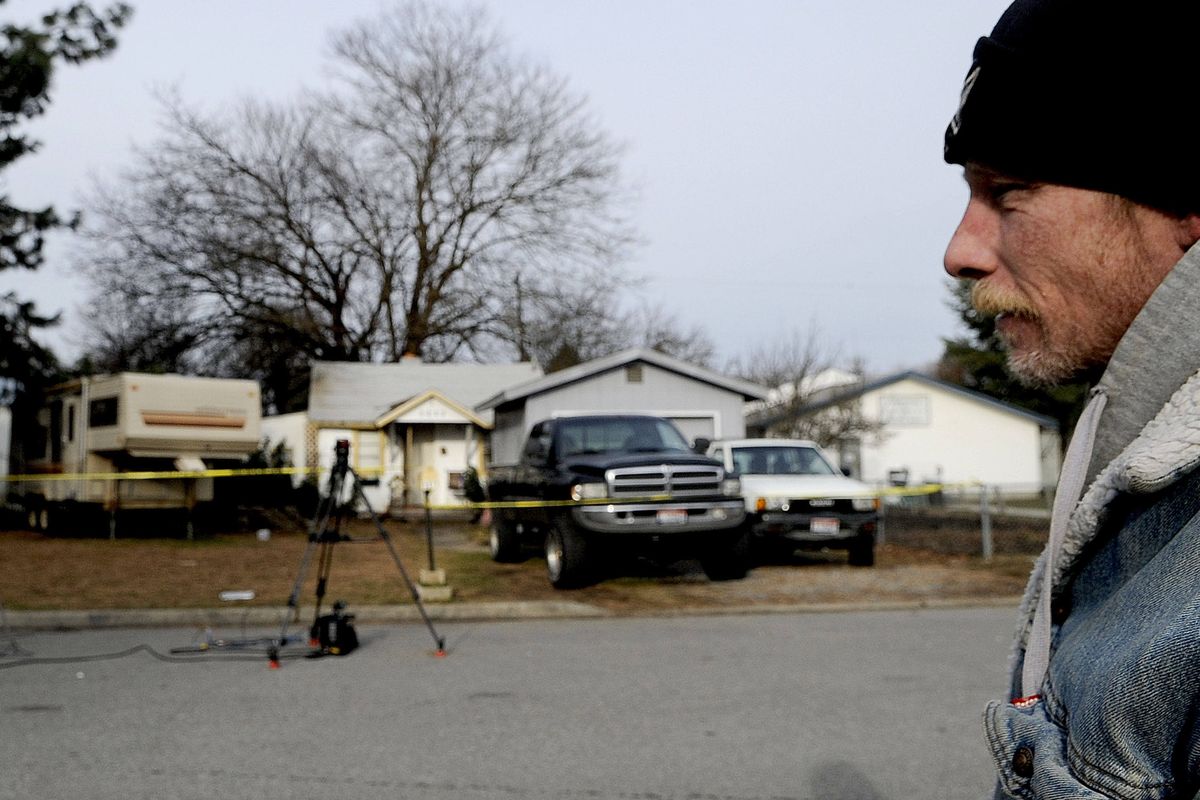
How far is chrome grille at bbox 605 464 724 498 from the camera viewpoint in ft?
44.8

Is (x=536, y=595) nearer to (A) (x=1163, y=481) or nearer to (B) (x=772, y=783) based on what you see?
(B) (x=772, y=783)

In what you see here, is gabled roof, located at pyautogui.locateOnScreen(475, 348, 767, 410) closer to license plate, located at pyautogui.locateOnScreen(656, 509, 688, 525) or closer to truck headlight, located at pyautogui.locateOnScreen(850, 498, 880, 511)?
truck headlight, located at pyautogui.locateOnScreen(850, 498, 880, 511)

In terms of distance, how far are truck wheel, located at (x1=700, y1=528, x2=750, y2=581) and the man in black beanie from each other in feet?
42.4

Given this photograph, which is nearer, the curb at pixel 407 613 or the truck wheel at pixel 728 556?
the curb at pixel 407 613

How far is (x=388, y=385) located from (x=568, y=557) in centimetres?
2306

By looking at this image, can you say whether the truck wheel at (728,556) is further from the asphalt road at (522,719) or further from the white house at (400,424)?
the white house at (400,424)

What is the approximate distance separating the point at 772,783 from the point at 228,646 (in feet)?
17.9

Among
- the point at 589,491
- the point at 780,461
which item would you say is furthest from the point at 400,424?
the point at 589,491

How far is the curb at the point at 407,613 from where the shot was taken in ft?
35.6

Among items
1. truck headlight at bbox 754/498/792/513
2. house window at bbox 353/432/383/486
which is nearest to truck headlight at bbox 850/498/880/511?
truck headlight at bbox 754/498/792/513

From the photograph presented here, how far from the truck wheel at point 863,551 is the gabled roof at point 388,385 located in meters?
18.9

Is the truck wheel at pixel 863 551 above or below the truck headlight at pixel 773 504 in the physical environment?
below

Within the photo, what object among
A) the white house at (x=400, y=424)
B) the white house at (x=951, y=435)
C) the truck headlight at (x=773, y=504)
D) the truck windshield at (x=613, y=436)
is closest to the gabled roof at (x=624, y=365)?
the white house at (x=400, y=424)

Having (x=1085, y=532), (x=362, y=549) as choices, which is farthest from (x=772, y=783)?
(x=362, y=549)
